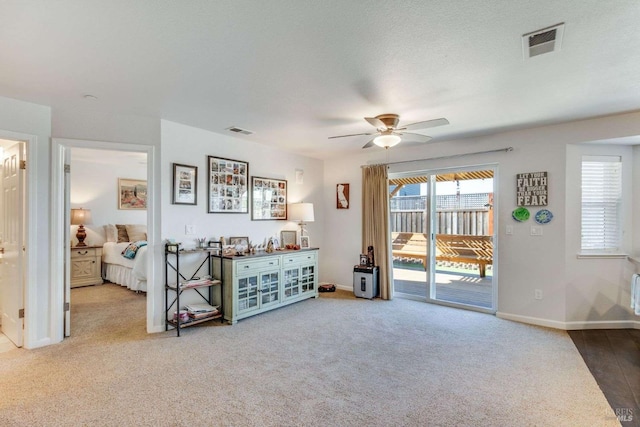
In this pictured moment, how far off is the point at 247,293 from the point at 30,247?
228 cm

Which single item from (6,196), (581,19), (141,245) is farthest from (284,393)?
(141,245)

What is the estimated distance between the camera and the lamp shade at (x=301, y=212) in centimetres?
524

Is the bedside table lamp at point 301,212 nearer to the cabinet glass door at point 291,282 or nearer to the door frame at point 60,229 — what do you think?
the cabinet glass door at point 291,282

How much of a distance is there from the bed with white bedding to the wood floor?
5.76 metres

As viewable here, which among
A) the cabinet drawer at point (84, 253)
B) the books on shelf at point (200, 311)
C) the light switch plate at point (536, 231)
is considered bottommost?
the books on shelf at point (200, 311)

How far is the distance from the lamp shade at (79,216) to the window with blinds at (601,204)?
830 cm

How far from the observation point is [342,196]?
592cm

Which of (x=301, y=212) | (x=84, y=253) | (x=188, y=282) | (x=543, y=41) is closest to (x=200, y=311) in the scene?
(x=188, y=282)

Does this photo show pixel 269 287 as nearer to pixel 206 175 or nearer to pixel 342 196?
pixel 206 175

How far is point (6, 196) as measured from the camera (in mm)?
3555

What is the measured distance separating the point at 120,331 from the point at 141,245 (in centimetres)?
229

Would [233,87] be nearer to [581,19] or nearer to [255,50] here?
[255,50]

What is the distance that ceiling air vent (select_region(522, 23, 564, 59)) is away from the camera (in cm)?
196

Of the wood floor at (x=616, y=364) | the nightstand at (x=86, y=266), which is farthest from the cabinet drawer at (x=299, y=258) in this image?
the nightstand at (x=86, y=266)
